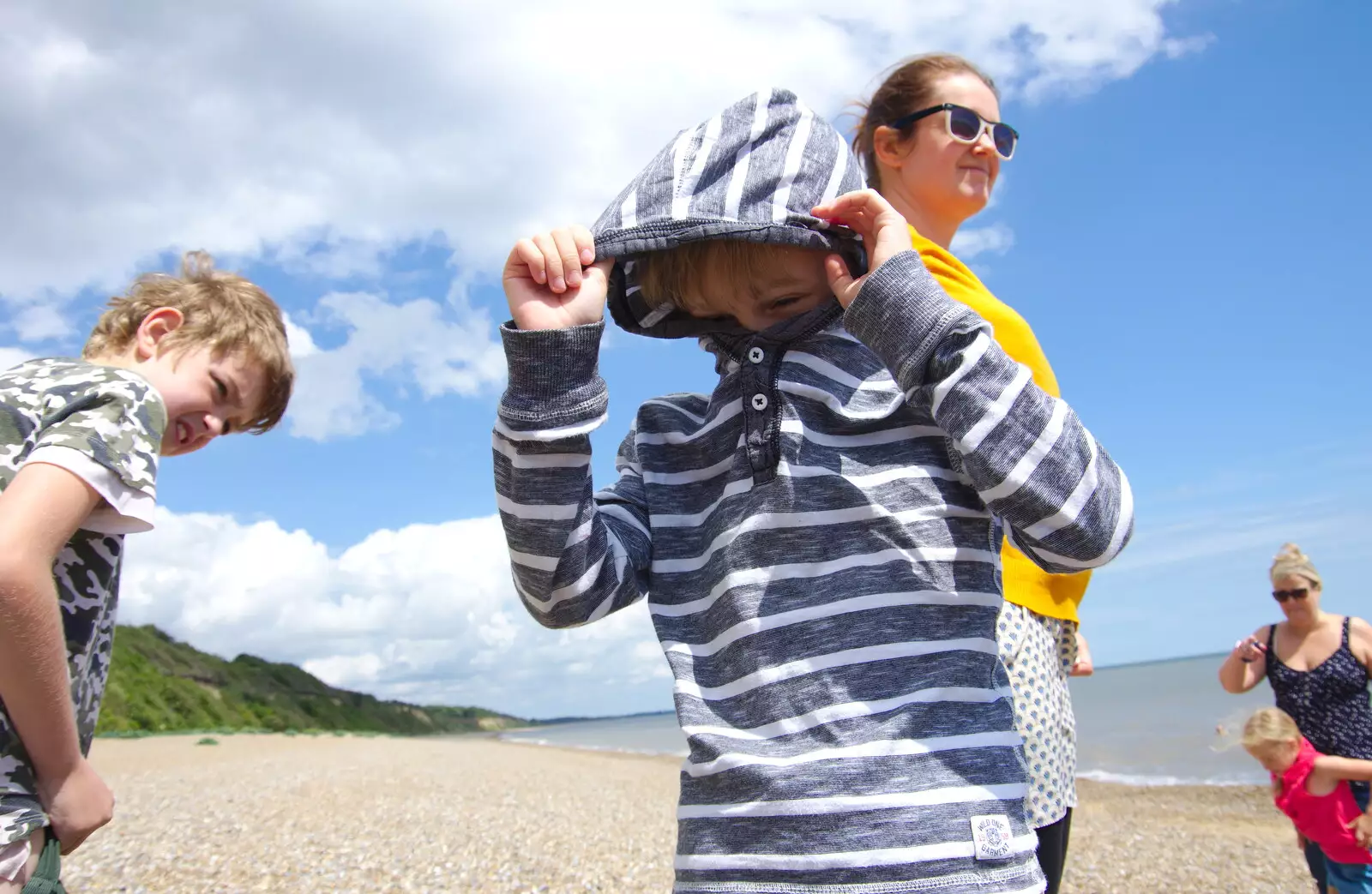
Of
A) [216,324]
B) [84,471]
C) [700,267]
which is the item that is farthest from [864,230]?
[216,324]

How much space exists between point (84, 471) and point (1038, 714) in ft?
5.86

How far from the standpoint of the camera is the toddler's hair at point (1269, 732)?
505 centimetres

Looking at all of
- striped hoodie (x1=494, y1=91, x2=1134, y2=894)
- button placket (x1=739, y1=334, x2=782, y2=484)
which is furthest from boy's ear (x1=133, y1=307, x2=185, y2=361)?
button placket (x1=739, y1=334, x2=782, y2=484)

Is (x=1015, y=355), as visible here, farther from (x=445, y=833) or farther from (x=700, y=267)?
(x=445, y=833)

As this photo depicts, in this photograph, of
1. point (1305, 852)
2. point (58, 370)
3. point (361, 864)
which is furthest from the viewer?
point (361, 864)

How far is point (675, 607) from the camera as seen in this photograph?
5.54 feet

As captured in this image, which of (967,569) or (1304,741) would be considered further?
(1304,741)

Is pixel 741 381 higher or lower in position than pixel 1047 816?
higher

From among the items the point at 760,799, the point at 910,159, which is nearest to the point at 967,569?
the point at 760,799

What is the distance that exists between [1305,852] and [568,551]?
208 inches

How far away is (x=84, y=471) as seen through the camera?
5.56 feet

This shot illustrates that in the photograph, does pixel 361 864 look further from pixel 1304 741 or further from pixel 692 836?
pixel 692 836

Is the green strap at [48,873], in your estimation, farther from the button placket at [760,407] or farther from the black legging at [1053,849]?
the black legging at [1053,849]

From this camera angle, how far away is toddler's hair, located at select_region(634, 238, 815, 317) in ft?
5.58
